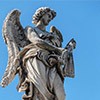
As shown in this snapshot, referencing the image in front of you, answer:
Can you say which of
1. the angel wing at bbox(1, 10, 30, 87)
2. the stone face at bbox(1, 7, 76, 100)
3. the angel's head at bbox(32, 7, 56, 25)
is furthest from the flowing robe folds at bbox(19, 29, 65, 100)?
the angel's head at bbox(32, 7, 56, 25)

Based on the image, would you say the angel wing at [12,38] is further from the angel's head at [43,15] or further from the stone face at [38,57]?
the angel's head at [43,15]

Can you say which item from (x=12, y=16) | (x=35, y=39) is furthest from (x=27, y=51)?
(x=12, y=16)

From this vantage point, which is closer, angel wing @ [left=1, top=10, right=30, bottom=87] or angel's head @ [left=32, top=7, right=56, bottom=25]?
angel wing @ [left=1, top=10, right=30, bottom=87]

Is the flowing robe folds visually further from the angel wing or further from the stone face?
the angel wing

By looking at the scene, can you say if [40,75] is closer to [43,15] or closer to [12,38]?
[12,38]

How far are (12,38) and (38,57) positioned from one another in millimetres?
987

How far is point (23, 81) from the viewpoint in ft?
36.8

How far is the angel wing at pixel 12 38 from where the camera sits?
11398 mm

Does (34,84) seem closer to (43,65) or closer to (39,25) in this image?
(43,65)

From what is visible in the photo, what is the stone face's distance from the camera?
35.8ft

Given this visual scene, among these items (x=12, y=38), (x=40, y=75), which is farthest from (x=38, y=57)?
(x=12, y=38)

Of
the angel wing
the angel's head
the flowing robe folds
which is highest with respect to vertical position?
the angel's head

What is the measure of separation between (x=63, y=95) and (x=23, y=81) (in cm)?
97

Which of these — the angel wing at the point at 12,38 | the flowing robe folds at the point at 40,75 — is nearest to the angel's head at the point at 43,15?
the angel wing at the point at 12,38
